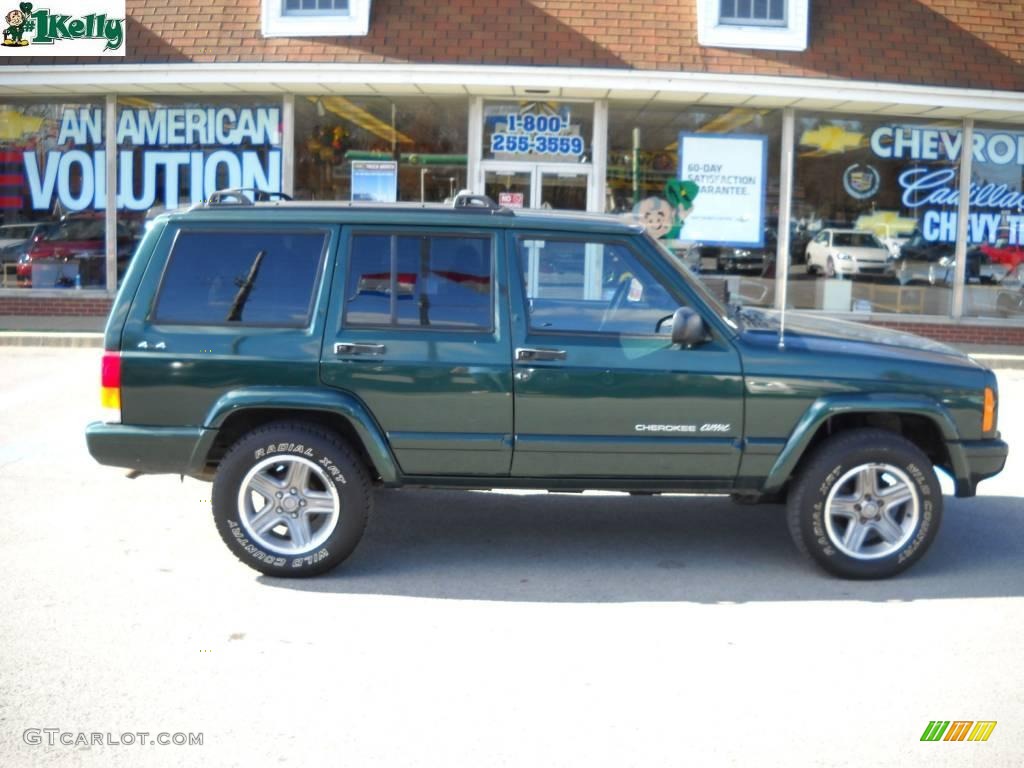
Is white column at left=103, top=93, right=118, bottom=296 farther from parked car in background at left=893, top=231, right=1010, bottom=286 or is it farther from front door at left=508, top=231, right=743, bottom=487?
front door at left=508, top=231, right=743, bottom=487

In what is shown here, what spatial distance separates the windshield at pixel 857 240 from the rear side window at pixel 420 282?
37.2 ft

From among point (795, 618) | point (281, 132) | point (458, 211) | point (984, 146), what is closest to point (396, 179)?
point (281, 132)

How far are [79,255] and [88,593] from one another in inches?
475

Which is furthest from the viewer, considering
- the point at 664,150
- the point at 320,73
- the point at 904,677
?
the point at 664,150

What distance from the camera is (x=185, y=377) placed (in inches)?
234

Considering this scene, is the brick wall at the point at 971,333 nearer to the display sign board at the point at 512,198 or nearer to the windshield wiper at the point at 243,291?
the display sign board at the point at 512,198

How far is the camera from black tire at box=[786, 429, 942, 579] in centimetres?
600

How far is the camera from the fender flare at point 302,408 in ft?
19.3

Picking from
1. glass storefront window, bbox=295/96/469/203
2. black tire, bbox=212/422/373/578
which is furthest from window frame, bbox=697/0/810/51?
black tire, bbox=212/422/373/578

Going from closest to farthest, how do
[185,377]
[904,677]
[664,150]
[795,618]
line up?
1. [904,677]
2. [795,618]
3. [185,377]
4. [664,150]

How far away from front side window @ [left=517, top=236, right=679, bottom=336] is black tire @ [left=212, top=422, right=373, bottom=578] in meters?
1.23

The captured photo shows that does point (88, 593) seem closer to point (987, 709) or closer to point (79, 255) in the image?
point (987, 709)

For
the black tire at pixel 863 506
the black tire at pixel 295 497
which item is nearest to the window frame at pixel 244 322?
the black tire at pixel 295 497

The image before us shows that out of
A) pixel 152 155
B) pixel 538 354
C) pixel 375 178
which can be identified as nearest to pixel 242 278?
pixel 538 354
